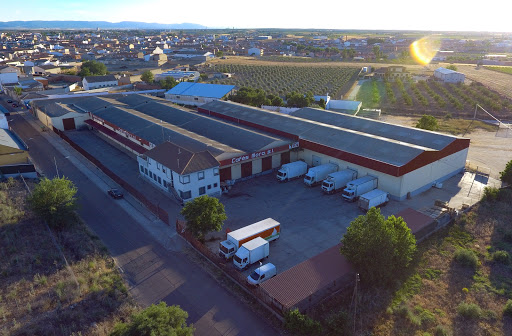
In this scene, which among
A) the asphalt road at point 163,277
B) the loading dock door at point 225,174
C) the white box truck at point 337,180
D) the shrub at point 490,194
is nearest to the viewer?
the asphalt road at point 163,277

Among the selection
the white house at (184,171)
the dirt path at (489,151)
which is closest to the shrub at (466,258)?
the dirt path at (489,151)

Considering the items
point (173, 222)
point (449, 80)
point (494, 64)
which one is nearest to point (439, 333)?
point (173, 222)

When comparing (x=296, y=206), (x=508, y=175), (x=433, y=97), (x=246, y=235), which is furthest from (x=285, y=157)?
(x=433, y=97)

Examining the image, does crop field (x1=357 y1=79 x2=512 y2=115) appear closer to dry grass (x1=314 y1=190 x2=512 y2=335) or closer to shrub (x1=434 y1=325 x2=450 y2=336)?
dry grass (x1=314 y1=190 x2=512 y2=335)

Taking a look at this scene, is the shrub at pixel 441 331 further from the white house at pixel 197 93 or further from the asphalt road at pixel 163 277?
the white house at pixel 197 93

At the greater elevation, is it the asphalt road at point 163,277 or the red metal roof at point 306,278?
the red metal roof at point 306,278

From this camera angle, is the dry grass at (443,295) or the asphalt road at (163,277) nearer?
the dry grass at (443,295)
